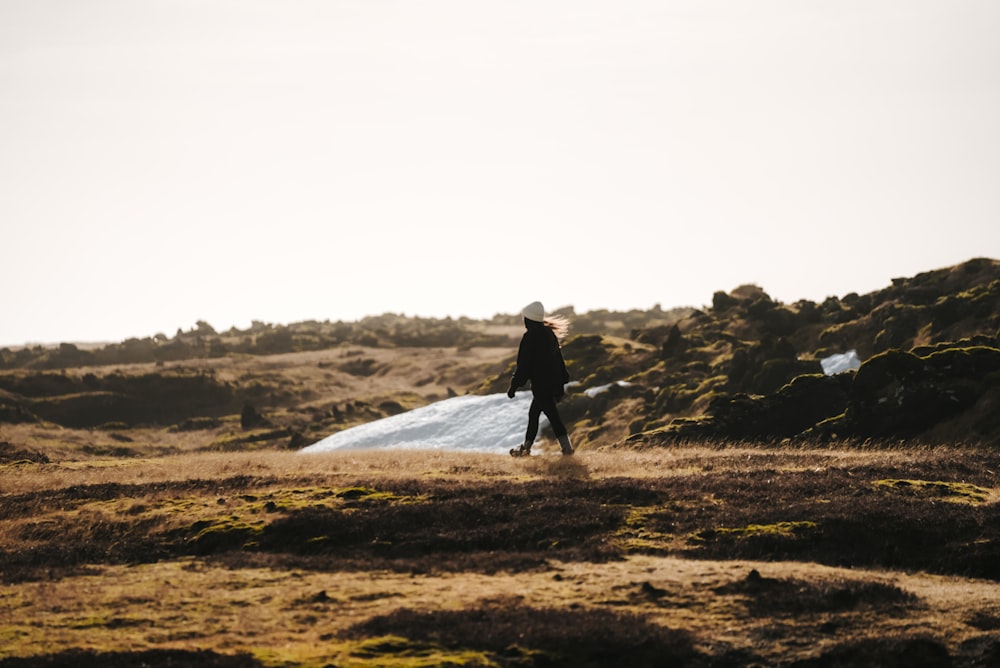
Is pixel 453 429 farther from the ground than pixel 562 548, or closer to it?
closer to it

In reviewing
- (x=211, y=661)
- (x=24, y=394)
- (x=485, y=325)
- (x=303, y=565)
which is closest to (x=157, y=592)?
(x=303, y=565)

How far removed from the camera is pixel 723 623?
42.2 feet

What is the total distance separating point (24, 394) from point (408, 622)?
3061 inches

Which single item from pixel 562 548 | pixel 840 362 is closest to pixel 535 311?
pixel 562 548

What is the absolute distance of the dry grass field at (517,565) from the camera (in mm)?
12203

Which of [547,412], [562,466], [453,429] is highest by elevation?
[547,412]

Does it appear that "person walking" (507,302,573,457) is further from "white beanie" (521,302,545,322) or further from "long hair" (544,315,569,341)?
"long hair" (544,315,569,341)

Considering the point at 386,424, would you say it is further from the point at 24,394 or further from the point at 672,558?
the point at 24,394

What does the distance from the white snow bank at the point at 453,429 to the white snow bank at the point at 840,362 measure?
1331cm

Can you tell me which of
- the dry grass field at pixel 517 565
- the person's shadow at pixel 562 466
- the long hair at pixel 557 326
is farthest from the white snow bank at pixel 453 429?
the dry grass field at pixel 517 565

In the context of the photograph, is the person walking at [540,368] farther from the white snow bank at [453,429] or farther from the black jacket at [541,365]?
the white snow bank at [453,429]

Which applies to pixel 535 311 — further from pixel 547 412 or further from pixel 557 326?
pixel 547 412

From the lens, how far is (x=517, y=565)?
15516mm

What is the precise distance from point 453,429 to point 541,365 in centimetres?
2431
